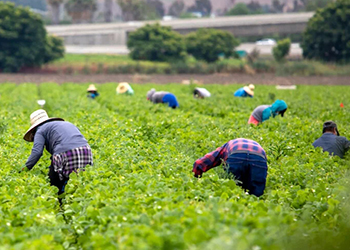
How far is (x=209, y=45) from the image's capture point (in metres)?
69.1

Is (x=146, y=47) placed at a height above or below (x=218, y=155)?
below

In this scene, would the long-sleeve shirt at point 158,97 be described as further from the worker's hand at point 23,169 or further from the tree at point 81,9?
the tree at point 81,9

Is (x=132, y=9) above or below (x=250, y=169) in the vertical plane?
below

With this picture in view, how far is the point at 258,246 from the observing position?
437 centimetres

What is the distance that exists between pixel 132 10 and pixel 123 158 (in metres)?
131

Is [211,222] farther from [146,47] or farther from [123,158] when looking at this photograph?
[146,47]

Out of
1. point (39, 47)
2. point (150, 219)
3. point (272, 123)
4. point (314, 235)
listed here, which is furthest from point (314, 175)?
point (39, 47)

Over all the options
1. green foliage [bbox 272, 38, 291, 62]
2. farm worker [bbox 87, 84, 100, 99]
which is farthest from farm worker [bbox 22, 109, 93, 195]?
green foliage [bbox 272, 38, 291, 62]

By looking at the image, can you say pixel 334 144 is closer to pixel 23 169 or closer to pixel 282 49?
pixel 23 169

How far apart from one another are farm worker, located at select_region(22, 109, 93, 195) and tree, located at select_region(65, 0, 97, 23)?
128 meters

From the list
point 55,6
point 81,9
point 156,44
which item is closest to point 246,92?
point 156,44

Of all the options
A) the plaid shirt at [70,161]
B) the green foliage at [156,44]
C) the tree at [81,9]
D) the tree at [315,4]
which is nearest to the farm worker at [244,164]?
the plaid shirt at [70,161]

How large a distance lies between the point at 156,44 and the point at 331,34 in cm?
2120

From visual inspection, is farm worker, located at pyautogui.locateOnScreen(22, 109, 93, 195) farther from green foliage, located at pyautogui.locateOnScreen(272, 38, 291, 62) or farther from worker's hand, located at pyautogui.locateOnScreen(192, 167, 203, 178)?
green foliage, located at pyautogui.locateOnScreen(272, 38, 291, 62)
